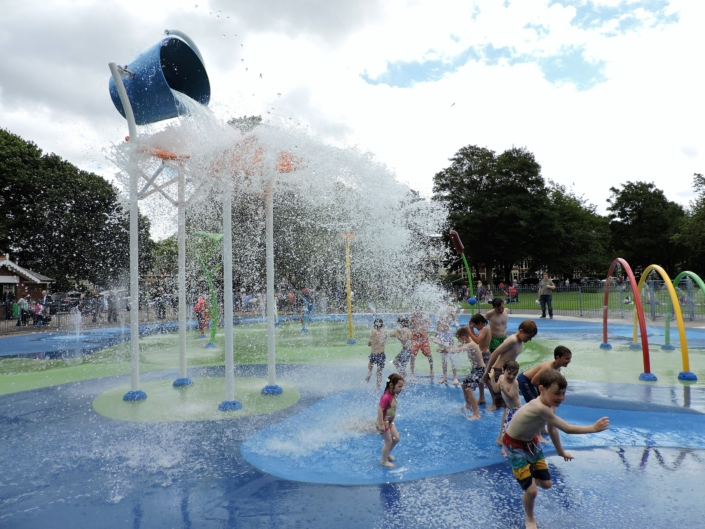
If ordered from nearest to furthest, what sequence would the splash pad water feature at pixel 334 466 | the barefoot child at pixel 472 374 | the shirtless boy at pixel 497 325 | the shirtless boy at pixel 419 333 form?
1. the splash pad water feature at pixel 334 466
2. the barefoot child at pixel 472 374
3. the shirtless boy at pixel 497 325
4. the shirtless boy at pixel 419 333

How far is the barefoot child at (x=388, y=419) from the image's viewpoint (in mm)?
5004

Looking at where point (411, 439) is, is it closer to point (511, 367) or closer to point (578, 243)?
point (511, 367)

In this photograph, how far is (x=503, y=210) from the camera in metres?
44.8

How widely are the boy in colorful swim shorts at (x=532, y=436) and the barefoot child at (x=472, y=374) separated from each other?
290 cm

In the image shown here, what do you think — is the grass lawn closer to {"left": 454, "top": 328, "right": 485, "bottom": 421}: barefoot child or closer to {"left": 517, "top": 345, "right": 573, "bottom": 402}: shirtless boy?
{"left": 454, "top": 328, "right": 485, "bottom": 421}: barefoot child

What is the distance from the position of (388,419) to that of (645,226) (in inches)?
2625

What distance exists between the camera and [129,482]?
483cm

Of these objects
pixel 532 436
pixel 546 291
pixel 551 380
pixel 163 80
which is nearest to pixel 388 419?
pixel 532 436

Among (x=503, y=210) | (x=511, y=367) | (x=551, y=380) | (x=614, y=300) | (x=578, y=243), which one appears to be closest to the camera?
(x=551, y=380)

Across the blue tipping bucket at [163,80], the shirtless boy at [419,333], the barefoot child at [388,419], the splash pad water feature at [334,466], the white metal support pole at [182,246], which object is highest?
the blue tipping bucket at [163,80]

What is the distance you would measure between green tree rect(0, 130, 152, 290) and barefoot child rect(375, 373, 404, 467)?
28165 millimetres

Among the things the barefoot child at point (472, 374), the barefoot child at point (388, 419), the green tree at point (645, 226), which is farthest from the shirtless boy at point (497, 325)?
the green tree at point (645, 226)

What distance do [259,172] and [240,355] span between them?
750 cm

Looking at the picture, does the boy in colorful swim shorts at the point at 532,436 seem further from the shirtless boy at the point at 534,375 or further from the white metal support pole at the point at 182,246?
the white metal support pole at the point at 182,246
